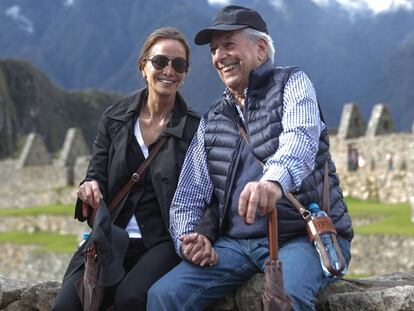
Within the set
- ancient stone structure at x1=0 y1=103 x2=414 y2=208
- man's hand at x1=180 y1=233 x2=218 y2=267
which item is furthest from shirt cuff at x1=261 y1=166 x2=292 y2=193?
ancient stone structure at x1=0 y1=103 x2=414 y2=208

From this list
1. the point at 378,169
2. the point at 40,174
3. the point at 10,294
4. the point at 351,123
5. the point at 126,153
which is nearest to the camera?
the point at 126,153

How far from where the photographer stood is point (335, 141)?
24.7 meters

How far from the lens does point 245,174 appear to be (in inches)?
190

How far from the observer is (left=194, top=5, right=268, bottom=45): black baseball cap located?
192 inches

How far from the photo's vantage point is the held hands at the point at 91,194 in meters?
5.21

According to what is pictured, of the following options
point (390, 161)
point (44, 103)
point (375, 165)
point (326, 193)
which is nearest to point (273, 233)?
point (326, 193)

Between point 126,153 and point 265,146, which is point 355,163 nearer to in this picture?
point 126,153

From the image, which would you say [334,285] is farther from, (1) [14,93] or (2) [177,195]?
(1) [14,93]

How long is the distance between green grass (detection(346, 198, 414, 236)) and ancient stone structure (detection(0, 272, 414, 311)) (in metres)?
9.56

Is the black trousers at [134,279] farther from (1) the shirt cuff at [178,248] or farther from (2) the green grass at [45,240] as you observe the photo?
(2) the green grass at [45,240]

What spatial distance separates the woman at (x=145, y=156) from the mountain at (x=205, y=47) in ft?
139

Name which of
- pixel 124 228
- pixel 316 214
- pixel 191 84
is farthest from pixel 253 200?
pixel 191 84

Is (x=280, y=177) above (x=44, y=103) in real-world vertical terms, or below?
above

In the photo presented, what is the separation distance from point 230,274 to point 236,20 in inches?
62.5
